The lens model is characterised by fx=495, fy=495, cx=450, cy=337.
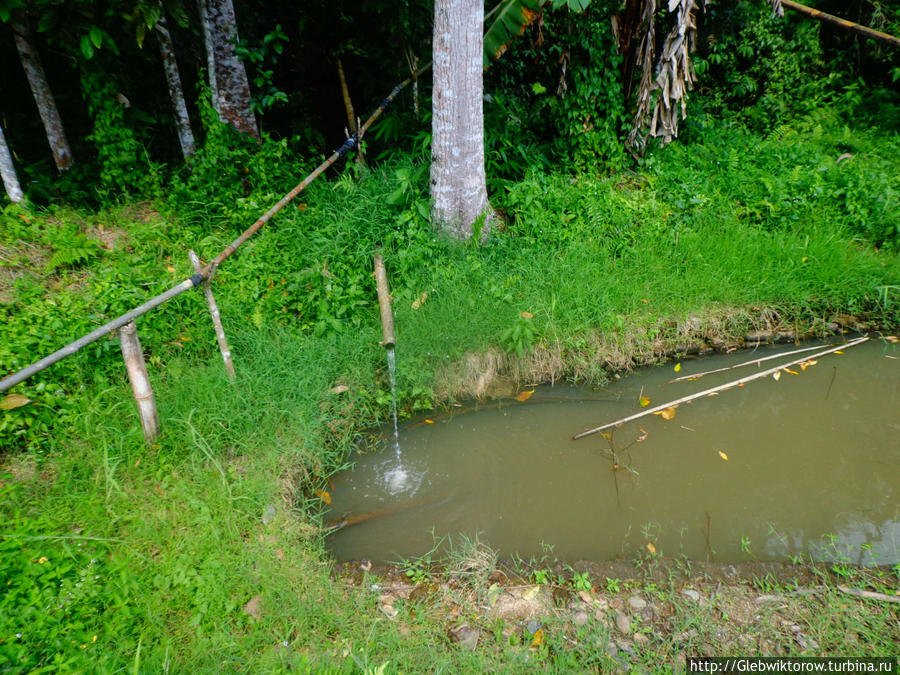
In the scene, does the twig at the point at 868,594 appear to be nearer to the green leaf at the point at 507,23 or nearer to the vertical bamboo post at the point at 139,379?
the vertical bamboo post at the point at 139,379

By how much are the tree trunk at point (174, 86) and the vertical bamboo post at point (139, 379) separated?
3418mm

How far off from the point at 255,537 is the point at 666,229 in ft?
15.8

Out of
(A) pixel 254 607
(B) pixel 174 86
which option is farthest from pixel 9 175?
(A) pixel 254 607

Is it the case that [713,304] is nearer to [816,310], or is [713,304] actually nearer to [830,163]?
[816,310]

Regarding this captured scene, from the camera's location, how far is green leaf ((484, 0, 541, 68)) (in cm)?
502

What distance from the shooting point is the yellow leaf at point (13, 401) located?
3.23 meters

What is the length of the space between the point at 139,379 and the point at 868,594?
4.29 metres

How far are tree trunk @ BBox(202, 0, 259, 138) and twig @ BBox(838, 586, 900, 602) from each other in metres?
6.60

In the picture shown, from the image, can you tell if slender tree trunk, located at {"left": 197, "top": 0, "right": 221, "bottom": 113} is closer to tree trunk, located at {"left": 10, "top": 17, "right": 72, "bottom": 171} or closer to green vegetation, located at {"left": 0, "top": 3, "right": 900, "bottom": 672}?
green vegetation, located at {"left": 0, "top": 3, "right": 900, "bottom": 672}

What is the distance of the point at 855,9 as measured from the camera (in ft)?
25.3

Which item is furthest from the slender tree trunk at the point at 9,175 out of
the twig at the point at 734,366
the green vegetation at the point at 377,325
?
the twig at the point at 734,366

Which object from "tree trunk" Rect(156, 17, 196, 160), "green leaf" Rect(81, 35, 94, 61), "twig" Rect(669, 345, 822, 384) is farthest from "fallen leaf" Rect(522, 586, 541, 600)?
"tree trunk" Rect(156, 17, 196, 160)

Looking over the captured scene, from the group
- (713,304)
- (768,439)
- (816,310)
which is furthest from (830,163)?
(768,439)

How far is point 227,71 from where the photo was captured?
5.54 m
